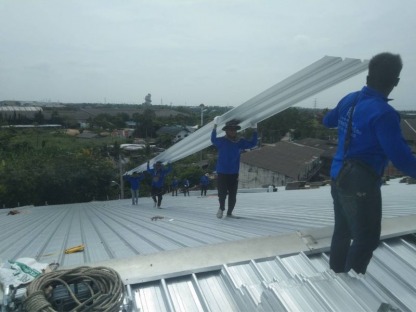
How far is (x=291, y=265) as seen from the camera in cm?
246

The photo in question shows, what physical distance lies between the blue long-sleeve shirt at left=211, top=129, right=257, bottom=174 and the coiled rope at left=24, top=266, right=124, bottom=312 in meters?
2.82

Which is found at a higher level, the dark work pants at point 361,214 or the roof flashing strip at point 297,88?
the roof flashing strip at point 297,88

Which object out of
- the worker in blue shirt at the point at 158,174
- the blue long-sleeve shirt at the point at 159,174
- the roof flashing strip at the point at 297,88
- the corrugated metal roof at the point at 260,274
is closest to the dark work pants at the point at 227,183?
the roof flashing strip at the point at 297,88

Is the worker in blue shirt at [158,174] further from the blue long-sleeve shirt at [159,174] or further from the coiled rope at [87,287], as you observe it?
the coiled rope at [87,287]

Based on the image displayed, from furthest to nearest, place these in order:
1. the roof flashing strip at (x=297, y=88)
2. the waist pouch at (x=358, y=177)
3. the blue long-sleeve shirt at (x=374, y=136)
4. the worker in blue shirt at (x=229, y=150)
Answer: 1. the worker in blue shirt at (x=229, y=150)
2. the roof flashing strip at (x=297, y=88)
3. the waist pouch at (x=358, y=177)
4. the blue long-sleeve shirt at (x=374, y=136)

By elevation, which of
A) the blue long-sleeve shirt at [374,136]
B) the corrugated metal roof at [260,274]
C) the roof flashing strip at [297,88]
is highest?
the roof flashing strip at [297,88]

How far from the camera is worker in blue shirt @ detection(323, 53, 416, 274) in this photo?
1936 mm

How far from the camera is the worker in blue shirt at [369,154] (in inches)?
76.2

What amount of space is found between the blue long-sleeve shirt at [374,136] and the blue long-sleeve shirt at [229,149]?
2.36m

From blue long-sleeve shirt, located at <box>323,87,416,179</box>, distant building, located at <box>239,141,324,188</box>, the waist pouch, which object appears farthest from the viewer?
distant building, located at <box>239,141,324,188</box>

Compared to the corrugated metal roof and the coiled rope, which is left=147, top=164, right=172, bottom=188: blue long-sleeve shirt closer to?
the corrugated metal roof

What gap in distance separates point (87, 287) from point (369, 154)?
1.90 m

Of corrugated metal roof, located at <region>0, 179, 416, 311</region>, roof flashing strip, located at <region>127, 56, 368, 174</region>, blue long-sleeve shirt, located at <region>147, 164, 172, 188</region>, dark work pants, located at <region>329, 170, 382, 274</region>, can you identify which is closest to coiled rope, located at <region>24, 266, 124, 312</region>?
corrugated metal roof, located at <region>0, 179, 416, 311</region>

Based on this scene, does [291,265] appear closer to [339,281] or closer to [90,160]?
[339,281]
